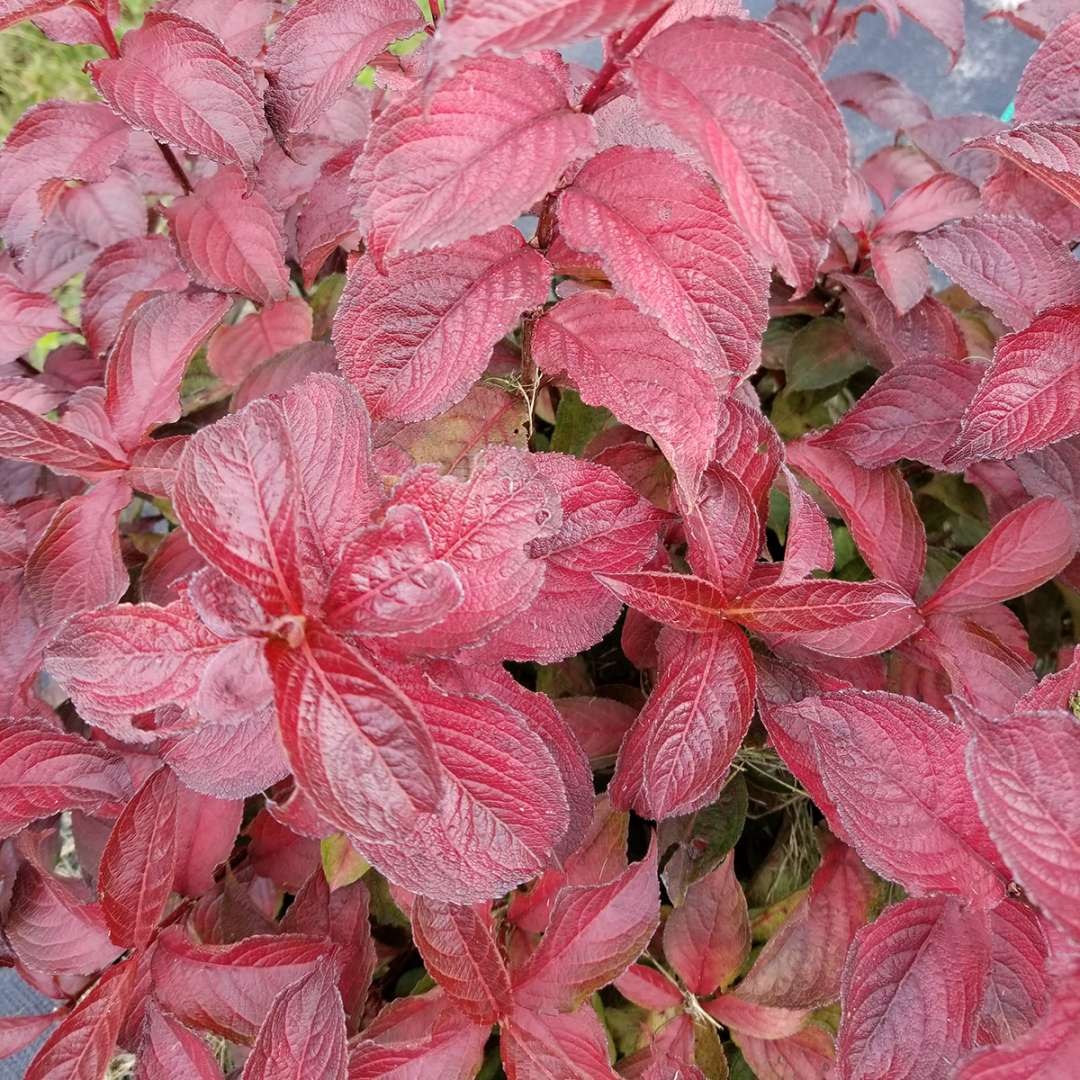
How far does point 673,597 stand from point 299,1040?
0.34m

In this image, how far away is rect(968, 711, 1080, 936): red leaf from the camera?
41 cm

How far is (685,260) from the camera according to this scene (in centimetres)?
50

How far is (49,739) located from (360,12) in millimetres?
534

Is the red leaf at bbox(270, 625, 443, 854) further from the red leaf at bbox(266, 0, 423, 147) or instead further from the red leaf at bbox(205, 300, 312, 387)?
the red leaf at bbox(205, 300, 312, 387)

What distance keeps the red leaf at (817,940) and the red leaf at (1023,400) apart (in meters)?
0.32

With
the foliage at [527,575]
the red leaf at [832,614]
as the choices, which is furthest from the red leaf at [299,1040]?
the red leaf at [832,614]

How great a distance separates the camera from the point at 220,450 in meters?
0.46

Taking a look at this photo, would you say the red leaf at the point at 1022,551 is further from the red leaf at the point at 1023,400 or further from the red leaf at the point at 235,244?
the red leaf at the point at 235,244

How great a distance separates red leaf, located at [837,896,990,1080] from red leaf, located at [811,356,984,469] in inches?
12.7

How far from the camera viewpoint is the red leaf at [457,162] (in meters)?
0.46

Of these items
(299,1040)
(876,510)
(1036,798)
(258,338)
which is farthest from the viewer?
(258,338)

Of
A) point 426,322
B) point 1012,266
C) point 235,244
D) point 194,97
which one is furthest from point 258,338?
point 1012,266

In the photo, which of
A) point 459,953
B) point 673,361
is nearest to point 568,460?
point 673,361

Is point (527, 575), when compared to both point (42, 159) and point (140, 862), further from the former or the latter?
point (42, 159)
